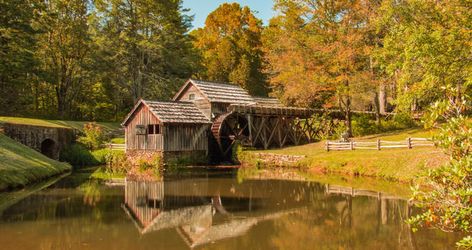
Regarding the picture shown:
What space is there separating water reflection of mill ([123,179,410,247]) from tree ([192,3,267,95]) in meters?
31.9

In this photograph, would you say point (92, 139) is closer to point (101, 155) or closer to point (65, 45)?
point (101, 155)

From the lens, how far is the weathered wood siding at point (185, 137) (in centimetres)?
2953

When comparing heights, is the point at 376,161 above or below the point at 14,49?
below

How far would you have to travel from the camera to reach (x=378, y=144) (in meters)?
24.7

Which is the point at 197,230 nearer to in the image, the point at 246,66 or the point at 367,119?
the point at 367,119

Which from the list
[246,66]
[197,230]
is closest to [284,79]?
[246,66]

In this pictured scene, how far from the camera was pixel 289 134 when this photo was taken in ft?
119

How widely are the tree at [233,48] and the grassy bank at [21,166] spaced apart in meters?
27.6

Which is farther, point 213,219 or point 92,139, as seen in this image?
point 92,139

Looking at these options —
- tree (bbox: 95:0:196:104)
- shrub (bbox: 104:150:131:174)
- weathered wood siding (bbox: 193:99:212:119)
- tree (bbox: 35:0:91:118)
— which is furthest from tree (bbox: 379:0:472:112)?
tree (bbox: 35:0:91:118)

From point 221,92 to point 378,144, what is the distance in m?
14.4

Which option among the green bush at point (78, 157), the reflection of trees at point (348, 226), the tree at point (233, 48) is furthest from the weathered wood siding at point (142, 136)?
the tree at point (233, 48)

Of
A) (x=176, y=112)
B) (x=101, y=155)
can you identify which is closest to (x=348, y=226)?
(x=176, y=112)

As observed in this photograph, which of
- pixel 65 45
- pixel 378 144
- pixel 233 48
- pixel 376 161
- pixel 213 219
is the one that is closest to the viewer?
pixel 213 219
